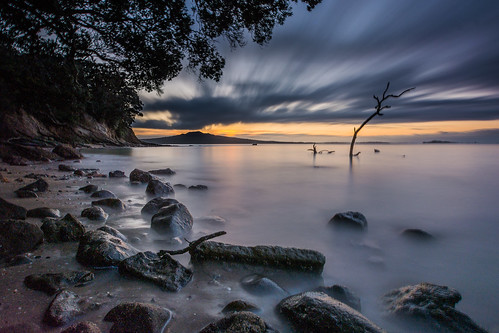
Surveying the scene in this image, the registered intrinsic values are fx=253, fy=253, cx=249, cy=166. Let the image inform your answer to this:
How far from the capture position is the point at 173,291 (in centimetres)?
204

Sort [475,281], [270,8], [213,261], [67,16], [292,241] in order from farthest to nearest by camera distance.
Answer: [270,8]
[67,16]
[292,241]
[475,281]
[213,261]

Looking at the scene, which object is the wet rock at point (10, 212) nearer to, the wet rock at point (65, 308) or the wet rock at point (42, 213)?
the wet rock at point (42, 213)

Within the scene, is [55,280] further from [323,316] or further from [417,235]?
[417,235]

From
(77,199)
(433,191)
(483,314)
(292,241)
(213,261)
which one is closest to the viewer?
(483,314)

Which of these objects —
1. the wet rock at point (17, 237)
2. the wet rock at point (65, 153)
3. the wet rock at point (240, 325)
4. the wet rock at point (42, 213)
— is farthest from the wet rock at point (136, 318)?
the wet rock at point (65, 153)

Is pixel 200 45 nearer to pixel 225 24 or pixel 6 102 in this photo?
pixel 225 24

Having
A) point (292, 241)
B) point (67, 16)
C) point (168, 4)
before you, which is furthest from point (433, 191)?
point (67, 16)

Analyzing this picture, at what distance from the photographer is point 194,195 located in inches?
281

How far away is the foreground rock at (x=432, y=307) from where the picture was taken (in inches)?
72.9

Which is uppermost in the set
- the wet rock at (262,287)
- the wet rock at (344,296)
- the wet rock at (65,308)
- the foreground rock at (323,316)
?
the wet rock at (65,308)

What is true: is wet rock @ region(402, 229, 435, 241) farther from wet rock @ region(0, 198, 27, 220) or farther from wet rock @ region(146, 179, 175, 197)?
wet rock @ region(0, 198, 27, 220)

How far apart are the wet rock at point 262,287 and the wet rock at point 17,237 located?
2.09 metres

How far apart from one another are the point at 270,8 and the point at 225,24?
1.18 meters

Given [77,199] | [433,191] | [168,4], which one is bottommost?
[433,191]
